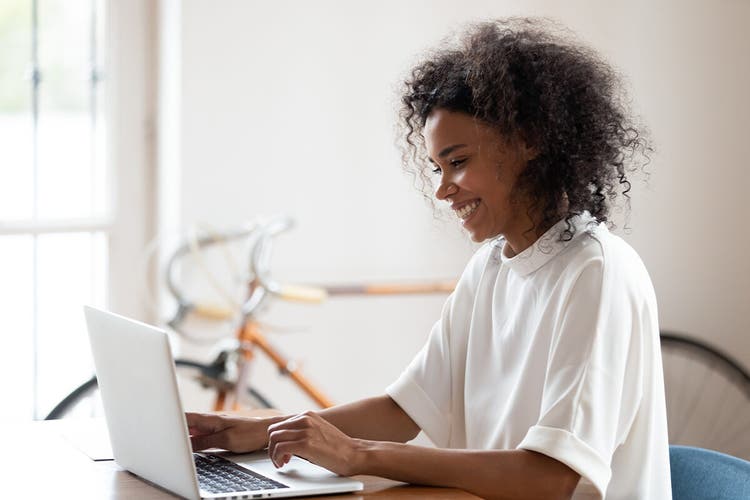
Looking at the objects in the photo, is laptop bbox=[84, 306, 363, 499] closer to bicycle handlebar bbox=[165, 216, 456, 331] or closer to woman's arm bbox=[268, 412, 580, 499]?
woman's arm bbox=[268, 412, 580, 499]

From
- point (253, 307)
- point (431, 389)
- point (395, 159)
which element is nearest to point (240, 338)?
point (253, 307)

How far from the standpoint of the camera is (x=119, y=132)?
3.29 m

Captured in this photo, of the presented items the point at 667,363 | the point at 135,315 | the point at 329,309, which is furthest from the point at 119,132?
the point at 667,363

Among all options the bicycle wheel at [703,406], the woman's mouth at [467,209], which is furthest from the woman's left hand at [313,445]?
the bicycle wheel at [703,406]

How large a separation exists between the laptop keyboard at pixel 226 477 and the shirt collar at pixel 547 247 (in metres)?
0.49

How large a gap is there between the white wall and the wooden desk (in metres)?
1.74

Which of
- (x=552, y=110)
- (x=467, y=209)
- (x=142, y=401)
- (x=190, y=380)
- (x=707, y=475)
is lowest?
(x=190, y=380)

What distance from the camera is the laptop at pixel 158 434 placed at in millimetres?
1318

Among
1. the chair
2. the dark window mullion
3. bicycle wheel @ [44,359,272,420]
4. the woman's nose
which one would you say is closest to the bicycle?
bicycle wheel @ [44,359,272,420]

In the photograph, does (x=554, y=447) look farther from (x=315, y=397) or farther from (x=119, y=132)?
(x=119, y=132)

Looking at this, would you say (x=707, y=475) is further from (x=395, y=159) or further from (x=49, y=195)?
(x=49, y=195)

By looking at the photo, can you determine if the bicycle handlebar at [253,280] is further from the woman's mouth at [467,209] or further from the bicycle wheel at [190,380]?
the woman's mouth at [467,209]

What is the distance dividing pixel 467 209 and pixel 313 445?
443 mm

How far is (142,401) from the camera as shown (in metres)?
1.39
